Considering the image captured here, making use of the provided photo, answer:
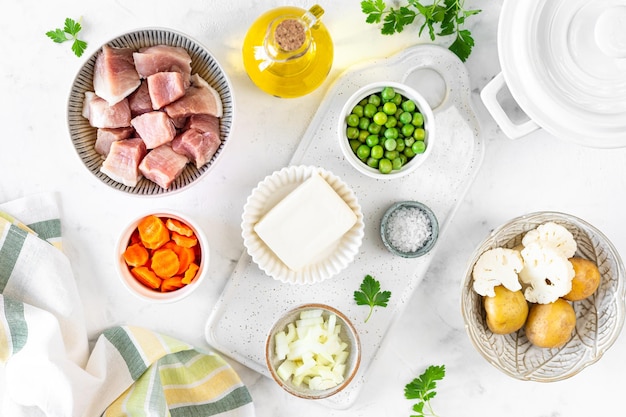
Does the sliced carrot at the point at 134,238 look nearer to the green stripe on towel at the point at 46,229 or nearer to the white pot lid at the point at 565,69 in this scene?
the green stripe on towel at the point at 46,229

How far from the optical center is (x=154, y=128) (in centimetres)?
175

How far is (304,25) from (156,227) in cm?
63

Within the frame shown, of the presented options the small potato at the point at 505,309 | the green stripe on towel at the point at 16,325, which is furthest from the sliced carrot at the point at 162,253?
the small potato at the point at 505,309

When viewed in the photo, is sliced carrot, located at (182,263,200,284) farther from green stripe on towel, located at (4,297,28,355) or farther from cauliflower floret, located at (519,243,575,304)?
cauliflower floret, located at (519,243,575,304)

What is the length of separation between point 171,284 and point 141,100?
48 cm

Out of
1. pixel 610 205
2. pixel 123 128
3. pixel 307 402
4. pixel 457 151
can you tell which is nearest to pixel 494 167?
pixel 457 151

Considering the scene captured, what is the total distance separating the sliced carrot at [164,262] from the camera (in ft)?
5.92

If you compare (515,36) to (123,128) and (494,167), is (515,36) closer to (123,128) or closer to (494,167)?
(494,167)

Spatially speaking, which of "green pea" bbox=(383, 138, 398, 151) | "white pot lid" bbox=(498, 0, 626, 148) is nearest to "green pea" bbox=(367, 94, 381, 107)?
"green pea" bbox=(383, 138, 398, 151)

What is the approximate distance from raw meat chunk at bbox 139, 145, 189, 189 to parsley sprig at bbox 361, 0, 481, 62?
0.61 metres

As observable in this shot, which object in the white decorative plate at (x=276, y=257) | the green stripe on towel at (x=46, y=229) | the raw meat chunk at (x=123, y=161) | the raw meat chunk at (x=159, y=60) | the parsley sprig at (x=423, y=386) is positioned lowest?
the parsley sprig at (x=423, y=386)

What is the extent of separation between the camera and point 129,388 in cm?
190

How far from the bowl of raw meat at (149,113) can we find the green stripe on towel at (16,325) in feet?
1.41

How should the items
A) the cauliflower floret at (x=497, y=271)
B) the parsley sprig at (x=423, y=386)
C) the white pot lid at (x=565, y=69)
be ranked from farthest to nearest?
the parsley sprig at (x=423, y=386)
the cauliflower floret at (x=497, y=271)
the white pot lid at (x=565, y=69)
